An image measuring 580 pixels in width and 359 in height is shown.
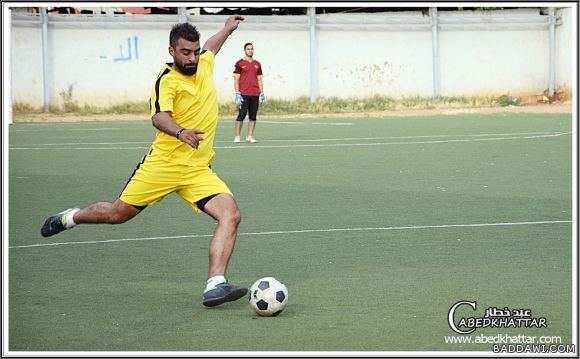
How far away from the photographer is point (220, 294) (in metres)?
8.01

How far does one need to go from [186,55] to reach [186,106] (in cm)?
40

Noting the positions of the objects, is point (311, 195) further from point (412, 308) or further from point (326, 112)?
point (326, 112)

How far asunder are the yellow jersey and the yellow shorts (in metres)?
0.06

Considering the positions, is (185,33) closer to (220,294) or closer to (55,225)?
(220,294)

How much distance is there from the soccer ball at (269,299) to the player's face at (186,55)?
163 cm

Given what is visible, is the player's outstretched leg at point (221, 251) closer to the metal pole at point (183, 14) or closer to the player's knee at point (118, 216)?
the player's knee at point (118, 216)

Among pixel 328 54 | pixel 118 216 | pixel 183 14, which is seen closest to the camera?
pixel 118 216

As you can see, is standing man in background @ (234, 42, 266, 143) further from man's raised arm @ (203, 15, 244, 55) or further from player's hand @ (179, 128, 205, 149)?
player's hand @ (179, 128, 205, 149)

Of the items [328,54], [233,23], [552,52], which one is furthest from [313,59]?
[233,23]

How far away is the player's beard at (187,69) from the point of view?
27.1ft

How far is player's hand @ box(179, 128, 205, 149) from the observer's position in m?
7.91

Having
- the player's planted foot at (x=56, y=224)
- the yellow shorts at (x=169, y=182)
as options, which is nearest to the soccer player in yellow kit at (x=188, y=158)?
the yellow shorts at (x=169, y=182)

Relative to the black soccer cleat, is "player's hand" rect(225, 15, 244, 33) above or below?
above

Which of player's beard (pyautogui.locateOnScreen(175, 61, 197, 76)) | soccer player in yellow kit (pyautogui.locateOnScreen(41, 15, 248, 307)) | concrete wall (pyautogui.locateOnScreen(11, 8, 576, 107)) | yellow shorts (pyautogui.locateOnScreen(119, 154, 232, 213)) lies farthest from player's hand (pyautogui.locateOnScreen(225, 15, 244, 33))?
concrete wall (pyautogui.locateOnScreen(11, 8, 576, 107))
